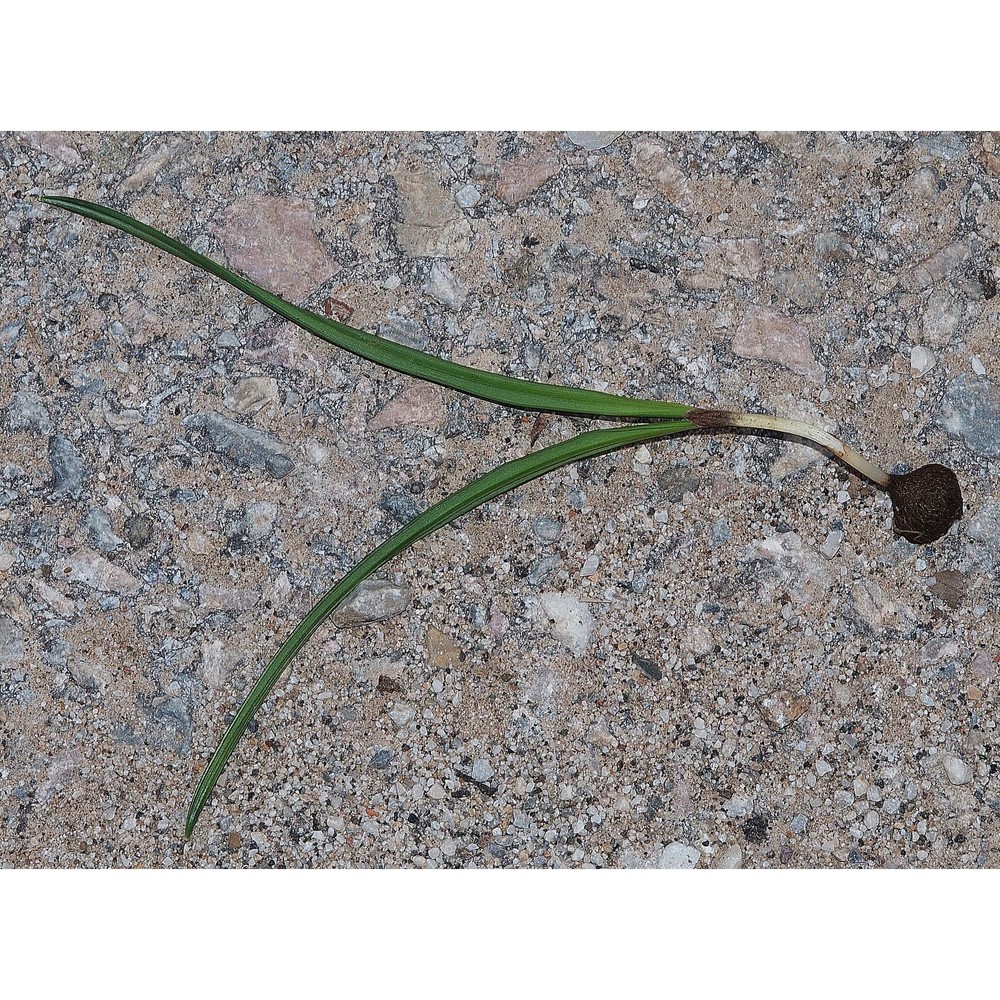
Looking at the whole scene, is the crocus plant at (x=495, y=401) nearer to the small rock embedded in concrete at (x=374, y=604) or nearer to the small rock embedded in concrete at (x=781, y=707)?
the small rock embedded in concrete at (x=374, y=604)

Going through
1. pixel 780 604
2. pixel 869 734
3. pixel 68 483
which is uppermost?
pixel 68 483

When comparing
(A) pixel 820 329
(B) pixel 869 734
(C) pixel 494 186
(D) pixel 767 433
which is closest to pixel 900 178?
(A) pixel 820 329

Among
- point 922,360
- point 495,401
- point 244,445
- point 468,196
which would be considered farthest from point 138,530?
point 922,360

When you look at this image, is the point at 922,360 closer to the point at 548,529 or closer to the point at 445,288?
the point at 548,529

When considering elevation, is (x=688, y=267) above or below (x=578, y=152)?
below

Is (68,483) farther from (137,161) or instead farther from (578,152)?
(578,152)

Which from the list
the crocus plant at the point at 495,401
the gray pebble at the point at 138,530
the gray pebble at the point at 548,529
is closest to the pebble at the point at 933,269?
the crocus plant at the point at 495,401
